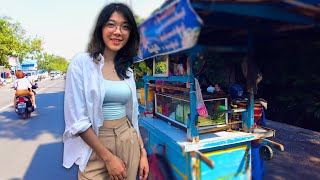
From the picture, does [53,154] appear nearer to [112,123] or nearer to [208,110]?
[208,110]

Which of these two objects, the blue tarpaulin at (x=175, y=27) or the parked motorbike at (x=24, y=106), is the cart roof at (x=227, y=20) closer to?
the blue tarpaulin at (x=175, y=27)

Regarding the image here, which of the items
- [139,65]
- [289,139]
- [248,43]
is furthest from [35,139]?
[248,43]

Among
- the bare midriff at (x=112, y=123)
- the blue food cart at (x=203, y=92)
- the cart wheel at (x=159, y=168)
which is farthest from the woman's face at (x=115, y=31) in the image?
the cart wheel at (x=159, y=168)

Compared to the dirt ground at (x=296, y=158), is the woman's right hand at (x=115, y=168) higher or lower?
higher

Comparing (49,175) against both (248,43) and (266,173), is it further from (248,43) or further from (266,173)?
(248,43)

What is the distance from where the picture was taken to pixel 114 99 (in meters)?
1.54

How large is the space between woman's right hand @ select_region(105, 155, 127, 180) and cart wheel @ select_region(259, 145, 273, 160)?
5.11 feet

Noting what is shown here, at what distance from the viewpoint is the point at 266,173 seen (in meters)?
3.60

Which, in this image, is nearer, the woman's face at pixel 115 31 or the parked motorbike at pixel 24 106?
the woman's face at pixel 115 31

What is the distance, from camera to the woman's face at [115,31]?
1.51 m

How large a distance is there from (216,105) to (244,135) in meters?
0.38

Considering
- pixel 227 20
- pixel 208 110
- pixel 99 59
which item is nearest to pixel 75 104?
pixel 99 59

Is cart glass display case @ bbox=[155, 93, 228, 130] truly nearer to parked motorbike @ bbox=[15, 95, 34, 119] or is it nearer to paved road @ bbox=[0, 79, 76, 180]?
paved road @ bbox=[0, 79, 76, 180]

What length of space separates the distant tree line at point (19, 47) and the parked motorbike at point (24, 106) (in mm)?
19204
